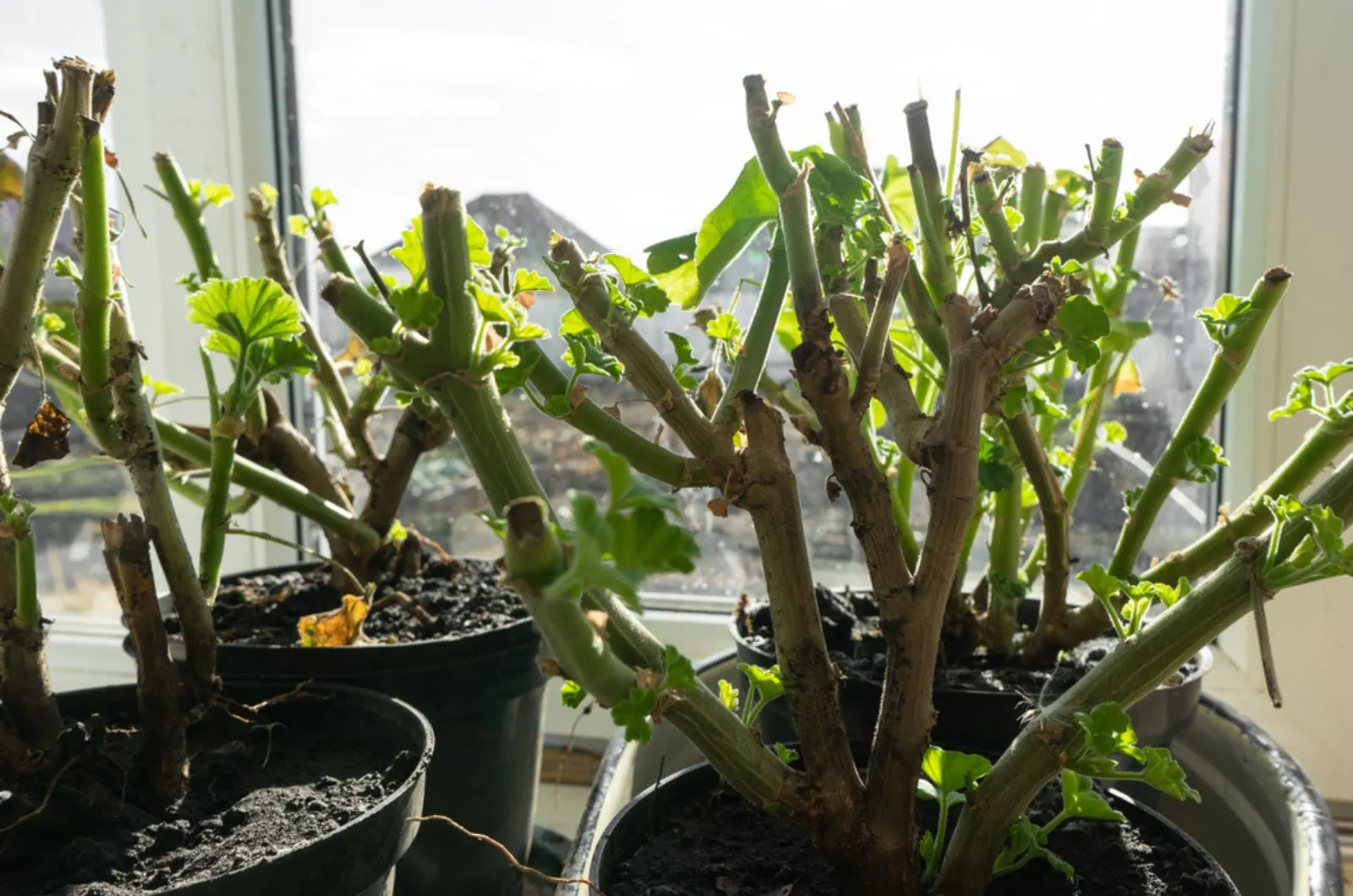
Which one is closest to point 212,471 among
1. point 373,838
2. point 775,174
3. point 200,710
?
point 200,710

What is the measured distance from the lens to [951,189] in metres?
0.58

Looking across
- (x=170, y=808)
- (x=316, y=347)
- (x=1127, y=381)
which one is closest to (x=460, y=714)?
(x=170, y=808)

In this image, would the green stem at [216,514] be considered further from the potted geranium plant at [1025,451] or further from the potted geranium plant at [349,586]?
the potted geranium plant at [1025,451]

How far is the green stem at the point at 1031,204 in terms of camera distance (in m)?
0.61

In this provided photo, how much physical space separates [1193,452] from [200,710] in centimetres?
57

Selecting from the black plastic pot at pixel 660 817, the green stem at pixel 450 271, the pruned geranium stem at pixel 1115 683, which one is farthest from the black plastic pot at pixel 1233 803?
the green stem at pixel 450 271

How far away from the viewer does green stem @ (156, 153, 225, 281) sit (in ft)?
2.37

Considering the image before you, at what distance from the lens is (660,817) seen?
1.62 ft

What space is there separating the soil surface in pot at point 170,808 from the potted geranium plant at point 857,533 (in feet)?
0.51

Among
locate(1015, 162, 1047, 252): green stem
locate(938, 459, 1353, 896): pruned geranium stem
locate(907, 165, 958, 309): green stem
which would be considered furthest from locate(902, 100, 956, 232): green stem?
locate(938, 459, 1353, 896): pruned geranium stem

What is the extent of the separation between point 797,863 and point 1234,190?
2.28 feet

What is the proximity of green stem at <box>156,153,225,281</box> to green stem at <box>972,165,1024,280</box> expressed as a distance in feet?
1.69

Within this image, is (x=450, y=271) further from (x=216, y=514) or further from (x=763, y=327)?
(x=216, y=514)

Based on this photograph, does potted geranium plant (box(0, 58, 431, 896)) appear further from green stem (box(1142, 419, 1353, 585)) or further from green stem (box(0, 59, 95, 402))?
green stem (box(1142, 419, 1353, 585))
